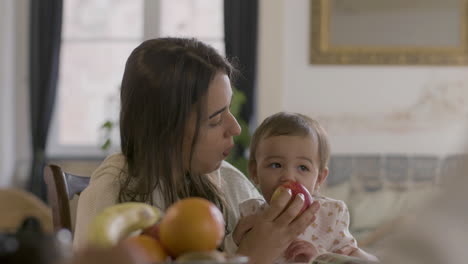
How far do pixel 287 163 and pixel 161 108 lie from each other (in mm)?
352

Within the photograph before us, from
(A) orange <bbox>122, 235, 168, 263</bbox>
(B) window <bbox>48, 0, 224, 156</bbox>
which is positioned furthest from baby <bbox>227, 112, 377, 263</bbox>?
(B) window <bbox>48, 0, 224, 156</bbox>

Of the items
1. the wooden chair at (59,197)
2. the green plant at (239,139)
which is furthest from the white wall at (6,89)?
the wooden chair at (59,197)

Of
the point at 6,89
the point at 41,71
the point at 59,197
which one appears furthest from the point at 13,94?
the point at 59,197

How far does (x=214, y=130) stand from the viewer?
156 cm

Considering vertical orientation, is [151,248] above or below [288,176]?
above

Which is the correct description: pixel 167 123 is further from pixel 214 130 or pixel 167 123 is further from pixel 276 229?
pixel 276 229

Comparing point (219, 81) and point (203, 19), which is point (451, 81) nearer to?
point (203, 19)

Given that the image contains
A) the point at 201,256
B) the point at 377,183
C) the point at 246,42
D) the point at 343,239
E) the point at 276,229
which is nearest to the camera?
the point at 201,256

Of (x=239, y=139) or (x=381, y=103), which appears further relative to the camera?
(x=381, y=103)

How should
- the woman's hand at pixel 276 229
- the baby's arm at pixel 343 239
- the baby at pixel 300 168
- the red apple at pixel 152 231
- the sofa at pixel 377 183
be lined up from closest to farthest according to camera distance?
1. the red apple at pixel 152 231
2. the woman's hand at pixel 276 229
3. the baby's arm at pixel 343 239
4. the baby at pixel 300 168
5. the sofa at pixel 377 183

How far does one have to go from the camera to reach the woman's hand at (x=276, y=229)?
1.38m

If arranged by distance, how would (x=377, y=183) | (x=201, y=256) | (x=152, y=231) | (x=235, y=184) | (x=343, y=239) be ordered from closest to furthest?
(x=201, y=256) < (x=152, y=231) < (x=343, y=239) < (x=235, y=184) < (x=377, y=183)

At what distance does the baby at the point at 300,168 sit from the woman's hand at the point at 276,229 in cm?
22

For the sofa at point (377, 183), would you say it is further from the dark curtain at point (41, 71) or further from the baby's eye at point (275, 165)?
the baby's eye at point (275, 165)
